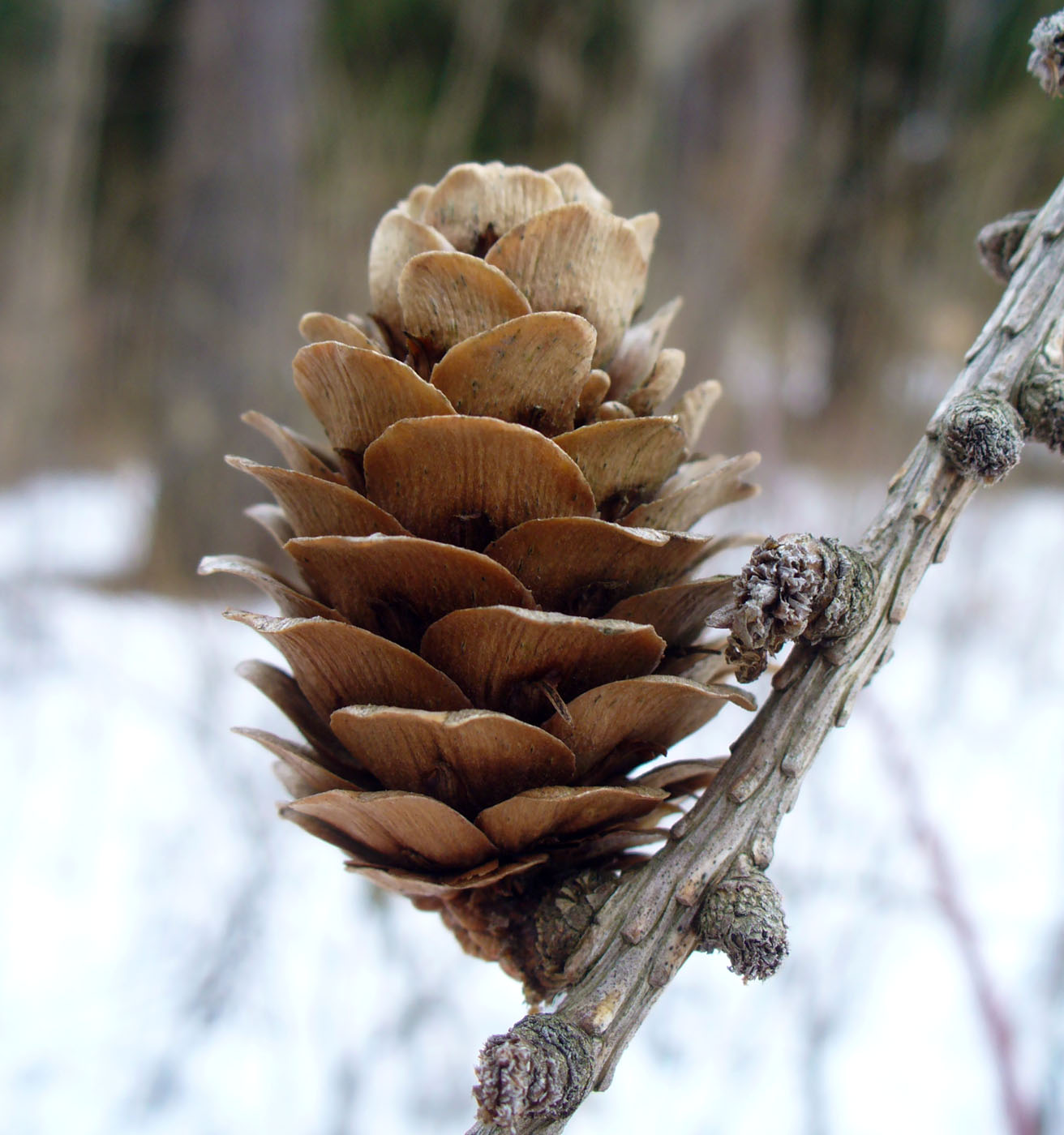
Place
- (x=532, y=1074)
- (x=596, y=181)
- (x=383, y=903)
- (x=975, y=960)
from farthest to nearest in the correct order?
(x=596, y=181) → (x=383, y=903) → (x=975, y=960) → (x=532, y=1074)

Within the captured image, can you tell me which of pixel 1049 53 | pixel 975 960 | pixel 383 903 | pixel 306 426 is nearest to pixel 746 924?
pixel 1049 53

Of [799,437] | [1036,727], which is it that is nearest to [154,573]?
[799,437]

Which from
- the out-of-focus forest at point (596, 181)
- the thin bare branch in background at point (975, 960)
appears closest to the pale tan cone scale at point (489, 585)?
the thin bare branch in background at point (975, 960)

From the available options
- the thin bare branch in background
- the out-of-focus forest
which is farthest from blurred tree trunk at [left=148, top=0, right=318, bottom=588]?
the thin bare branch in background

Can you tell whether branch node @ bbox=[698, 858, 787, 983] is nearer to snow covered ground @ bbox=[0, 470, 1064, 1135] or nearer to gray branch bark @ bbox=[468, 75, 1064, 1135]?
gray branch bark @ bbox=[468, 75, 1064, 1135]

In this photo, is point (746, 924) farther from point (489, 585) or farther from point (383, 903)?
point (383, 903)

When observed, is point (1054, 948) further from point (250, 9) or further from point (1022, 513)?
point (250, 9)
